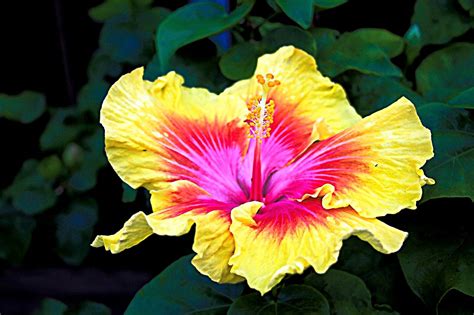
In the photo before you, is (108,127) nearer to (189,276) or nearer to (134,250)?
(189,276)

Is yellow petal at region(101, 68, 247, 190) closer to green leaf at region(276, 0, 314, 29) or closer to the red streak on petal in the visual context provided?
the red streak on petal

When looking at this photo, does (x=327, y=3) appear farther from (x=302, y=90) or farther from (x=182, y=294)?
(x=182, y=294)

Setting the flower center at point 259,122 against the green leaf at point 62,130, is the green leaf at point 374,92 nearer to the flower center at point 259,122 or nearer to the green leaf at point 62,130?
the flower center at point 259,122

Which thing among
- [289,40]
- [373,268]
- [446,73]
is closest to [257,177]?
[373,268]

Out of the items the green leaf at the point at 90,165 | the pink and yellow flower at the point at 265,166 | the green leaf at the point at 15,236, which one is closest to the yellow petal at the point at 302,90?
the pink and yellow flower at the point at 265,166

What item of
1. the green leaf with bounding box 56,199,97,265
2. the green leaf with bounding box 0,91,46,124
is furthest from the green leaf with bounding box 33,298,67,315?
the green leaf with bounding box 0,91,46,124
